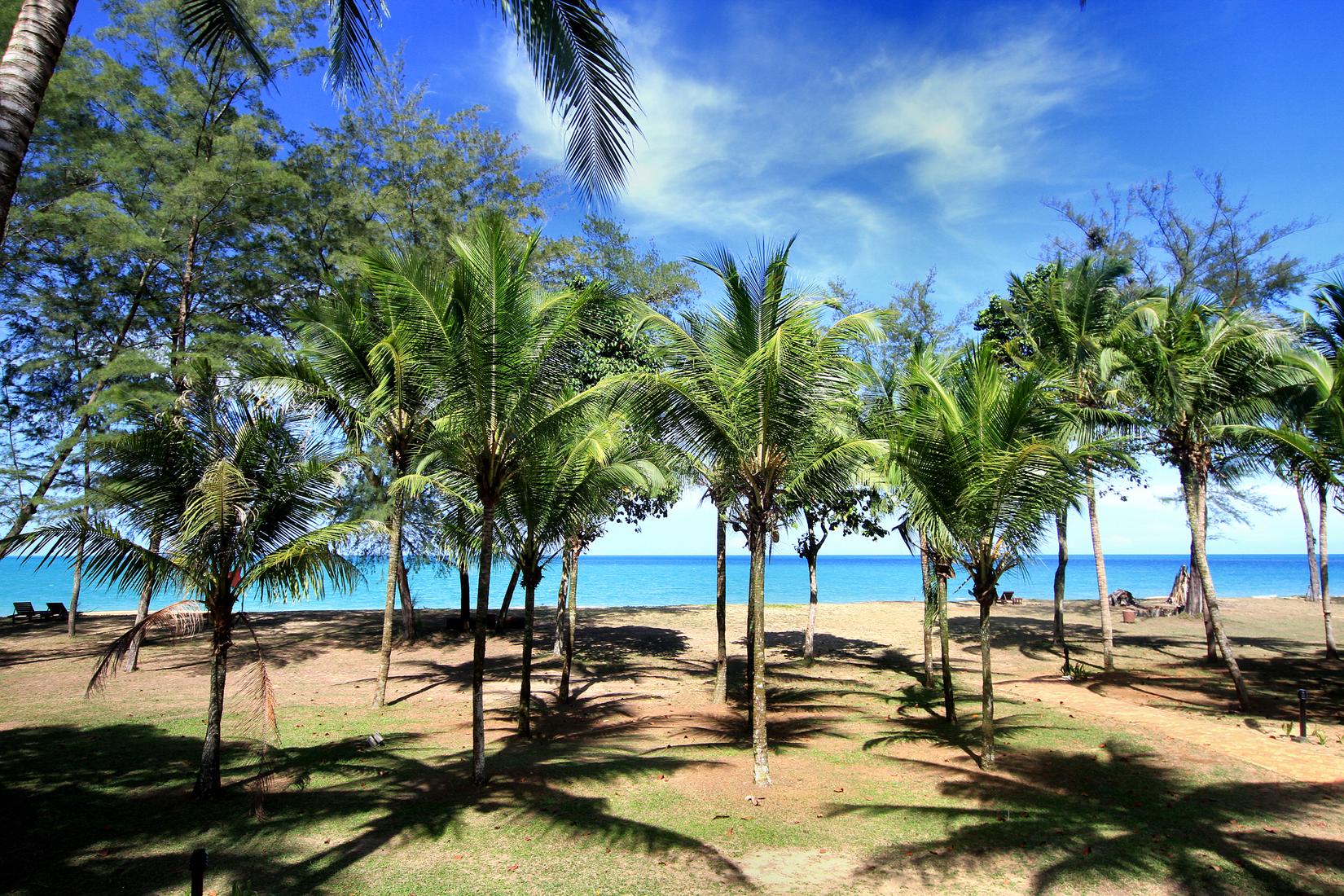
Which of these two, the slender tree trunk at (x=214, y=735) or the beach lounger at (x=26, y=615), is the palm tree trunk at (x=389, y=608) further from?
the beach lounger at (x=26, y=615)

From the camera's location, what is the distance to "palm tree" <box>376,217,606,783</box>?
8242 mm

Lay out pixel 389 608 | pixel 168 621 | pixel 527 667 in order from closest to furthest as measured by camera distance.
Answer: pixel 168 621 < pixel 527 667 < pixel 389 608

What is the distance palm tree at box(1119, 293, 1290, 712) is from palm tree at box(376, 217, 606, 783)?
10.3 m

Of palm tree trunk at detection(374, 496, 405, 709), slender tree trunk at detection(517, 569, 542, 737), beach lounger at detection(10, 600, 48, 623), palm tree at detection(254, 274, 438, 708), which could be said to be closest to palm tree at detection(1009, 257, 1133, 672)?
slender tree trunk at detection(517, 569, 542, 737)

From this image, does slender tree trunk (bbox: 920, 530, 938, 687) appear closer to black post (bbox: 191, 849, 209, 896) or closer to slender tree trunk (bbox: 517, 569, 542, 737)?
slender tree trunk (bbox: 517, 569, 542, 737)

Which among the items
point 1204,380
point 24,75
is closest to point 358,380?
point 24,75

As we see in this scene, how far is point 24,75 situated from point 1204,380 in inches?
615

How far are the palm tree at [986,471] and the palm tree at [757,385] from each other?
1250 mm

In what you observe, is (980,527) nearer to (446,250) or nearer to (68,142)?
(446,250)

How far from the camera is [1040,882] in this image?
5.70 meters

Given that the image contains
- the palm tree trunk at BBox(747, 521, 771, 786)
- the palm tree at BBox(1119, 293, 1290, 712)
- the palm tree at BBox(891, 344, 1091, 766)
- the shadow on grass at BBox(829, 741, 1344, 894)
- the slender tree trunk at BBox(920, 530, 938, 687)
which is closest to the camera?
the shadow on grass at BBox(829, 741, 1344, 894)

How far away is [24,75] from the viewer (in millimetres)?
4164

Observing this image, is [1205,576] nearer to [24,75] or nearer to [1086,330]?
[1086,330]

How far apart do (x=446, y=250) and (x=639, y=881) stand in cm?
1505
